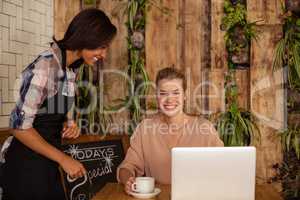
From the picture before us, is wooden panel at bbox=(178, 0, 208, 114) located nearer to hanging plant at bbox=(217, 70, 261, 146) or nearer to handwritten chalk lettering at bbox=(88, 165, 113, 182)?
hanging plant at bbox=(217, 70, 261, 146)

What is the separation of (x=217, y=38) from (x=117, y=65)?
2.99 ft

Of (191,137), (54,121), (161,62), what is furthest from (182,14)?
(54,121)

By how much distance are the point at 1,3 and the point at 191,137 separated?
1.58 m

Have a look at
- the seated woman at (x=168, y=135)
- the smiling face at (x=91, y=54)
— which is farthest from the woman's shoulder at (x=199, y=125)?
the smiling face at (x=91, y=54)

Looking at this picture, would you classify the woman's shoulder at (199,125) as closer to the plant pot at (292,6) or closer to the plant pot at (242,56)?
the plant pot at (242,56)

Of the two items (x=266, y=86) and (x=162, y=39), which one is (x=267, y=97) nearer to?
(x=266, y=86)

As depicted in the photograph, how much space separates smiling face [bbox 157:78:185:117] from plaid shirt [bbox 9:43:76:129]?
0.61 metres

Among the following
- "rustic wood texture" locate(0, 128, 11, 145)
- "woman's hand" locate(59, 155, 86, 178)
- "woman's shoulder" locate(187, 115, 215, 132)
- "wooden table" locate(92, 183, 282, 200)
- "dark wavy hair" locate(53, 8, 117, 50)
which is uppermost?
"dark wavy hair" locate(53, 8, 117, 50)

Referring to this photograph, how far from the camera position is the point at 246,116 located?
11.9 ft

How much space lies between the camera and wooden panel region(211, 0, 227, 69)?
3.64 metres

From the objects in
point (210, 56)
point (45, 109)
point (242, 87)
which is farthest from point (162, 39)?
point (45, 109)

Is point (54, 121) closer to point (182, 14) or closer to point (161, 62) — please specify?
point (161, 62)

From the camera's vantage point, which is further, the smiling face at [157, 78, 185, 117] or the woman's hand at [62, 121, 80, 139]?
the woman's hand at [62, 121, 80, 139]

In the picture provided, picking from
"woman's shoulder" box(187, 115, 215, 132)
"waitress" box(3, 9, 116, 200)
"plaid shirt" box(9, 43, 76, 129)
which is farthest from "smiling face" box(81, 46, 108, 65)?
"woman's shoulder" box(187, 115, 215, 132)
